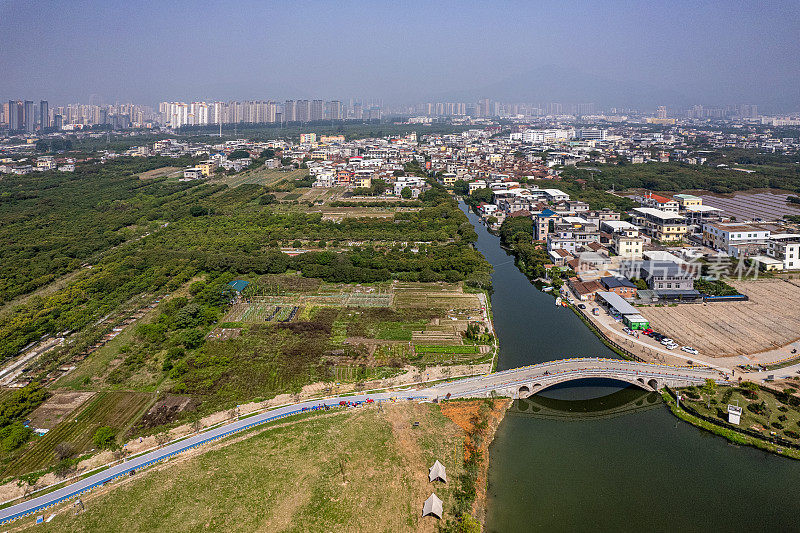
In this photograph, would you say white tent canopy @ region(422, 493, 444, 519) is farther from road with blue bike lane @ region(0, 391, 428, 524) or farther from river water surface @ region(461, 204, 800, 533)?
road with blue bike lane @ region(0, 391, 428, 524)

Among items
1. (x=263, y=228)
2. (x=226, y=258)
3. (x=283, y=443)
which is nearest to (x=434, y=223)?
(x=263, y=228)

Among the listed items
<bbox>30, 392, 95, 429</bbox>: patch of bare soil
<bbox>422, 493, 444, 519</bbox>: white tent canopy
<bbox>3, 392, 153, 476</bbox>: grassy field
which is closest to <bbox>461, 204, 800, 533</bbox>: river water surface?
<bbox>422, 493, 444, 519</bbox>: white tent canopy

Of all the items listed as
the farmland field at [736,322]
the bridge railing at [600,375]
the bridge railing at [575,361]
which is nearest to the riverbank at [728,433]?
the bridge railing at [600,375]

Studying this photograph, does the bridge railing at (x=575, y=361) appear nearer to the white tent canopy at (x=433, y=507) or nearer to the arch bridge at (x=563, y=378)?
the arch bridge at (x=563, y=378)

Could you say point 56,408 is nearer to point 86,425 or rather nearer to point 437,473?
point 86,425

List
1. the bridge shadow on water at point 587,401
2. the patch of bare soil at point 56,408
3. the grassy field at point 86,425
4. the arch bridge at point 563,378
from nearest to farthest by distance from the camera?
the grassy field at point 86,425 < the patch of bare soil at point 56,408 < the bridge shadow on water at point 587,401 < the arch bridge at point 563,378
